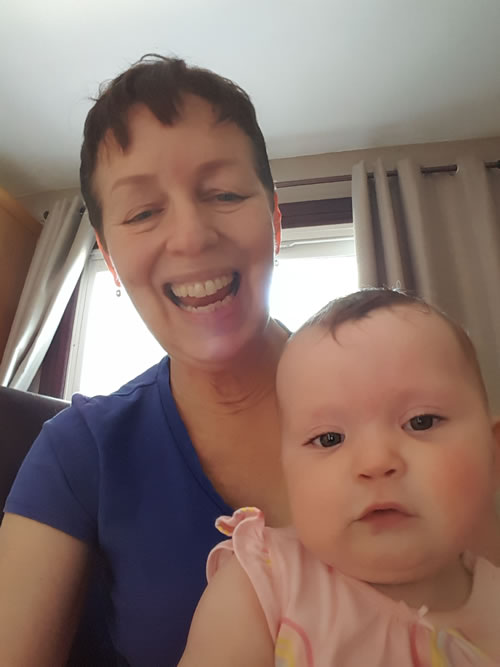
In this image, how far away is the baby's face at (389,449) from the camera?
19.4 inches

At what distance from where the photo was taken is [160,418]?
2.92 feet

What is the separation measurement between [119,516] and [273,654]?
371 millimetres

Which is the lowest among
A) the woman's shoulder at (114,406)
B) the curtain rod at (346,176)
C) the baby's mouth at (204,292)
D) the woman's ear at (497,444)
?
the woman's ear at (497,444)

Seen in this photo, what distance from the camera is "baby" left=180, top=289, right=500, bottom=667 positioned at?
1.61 ft

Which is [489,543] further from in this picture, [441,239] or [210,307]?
[441,239]

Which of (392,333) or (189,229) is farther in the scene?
(189,229)

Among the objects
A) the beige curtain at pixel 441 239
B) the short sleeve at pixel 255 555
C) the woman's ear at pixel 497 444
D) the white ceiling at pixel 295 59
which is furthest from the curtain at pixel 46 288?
the woman's ear at pixel 497 444

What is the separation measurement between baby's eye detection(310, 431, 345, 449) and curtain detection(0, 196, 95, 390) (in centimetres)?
226

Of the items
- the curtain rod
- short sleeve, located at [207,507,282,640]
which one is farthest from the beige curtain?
short sleeve, located at [207,507,282,640]

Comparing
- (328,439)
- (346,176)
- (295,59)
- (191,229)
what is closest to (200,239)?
(191,229)

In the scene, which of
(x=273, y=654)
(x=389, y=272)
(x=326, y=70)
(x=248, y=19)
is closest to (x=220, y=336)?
(x=273, y=654)

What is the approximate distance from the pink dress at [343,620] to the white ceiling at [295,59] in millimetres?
1970

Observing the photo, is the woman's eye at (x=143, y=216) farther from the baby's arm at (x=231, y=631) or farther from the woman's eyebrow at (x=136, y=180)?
the baby's arm at (x=231, y=631)

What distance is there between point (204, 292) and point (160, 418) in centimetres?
25
